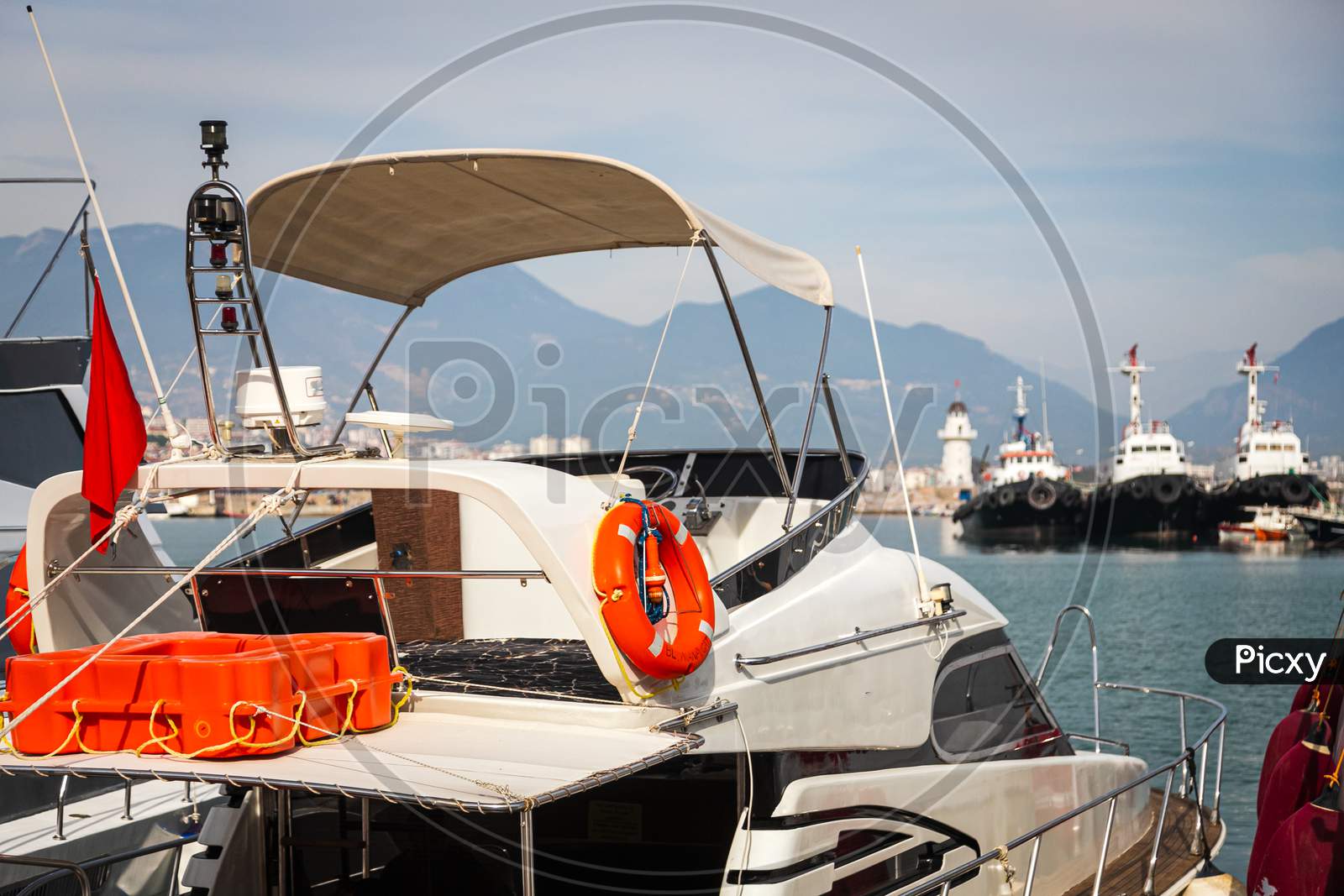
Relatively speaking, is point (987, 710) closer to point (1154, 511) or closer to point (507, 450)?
point (507, 450)

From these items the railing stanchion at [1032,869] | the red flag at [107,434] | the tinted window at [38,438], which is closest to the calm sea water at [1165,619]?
the red flag at [107,434]

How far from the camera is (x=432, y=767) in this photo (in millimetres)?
4617

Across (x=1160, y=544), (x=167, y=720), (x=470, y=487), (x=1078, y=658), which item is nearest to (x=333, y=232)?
(x=470, y=487)

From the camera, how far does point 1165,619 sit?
37094 mm

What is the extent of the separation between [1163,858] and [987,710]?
198cm

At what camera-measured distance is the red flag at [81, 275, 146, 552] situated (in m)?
5.55

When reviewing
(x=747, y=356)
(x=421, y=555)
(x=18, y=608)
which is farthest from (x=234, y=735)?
(x=747, y=356)

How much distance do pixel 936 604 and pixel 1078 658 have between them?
22.4 meters

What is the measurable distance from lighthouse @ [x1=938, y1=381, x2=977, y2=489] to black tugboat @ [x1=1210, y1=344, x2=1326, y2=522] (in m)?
42.6

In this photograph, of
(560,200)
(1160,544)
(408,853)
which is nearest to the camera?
(408,853)

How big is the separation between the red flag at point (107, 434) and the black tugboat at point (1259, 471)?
6491 centimetres

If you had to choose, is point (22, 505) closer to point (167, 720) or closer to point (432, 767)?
point (167, 720)

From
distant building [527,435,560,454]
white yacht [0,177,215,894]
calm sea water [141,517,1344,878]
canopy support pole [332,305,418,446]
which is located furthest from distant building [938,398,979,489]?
canopy support pole [332,305,418,446]

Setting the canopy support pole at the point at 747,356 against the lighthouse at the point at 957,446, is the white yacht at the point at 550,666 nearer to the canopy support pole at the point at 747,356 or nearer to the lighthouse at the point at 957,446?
the canopy support pole at the point at 747,356
